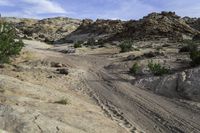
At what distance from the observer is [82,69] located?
111 ft

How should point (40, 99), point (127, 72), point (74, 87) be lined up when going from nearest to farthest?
point (40, 99), point (74, 87), point (127, 72)

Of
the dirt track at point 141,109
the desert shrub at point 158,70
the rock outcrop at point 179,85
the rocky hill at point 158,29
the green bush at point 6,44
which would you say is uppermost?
the rocky hill at point 158,29

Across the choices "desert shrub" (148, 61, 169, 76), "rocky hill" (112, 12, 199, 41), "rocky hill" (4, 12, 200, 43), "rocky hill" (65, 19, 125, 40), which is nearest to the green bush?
"desert shrub" (148, 61, 169, 76)

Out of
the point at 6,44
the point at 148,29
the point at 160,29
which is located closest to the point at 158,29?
the point at 160,29

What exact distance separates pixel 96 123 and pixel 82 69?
18.0 meters

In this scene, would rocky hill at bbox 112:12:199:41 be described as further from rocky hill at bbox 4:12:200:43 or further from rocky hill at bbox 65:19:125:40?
rocky hill at bbox 65:19:125:40

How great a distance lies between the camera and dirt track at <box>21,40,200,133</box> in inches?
654

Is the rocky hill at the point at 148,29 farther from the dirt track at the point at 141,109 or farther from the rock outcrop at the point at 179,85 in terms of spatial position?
the dirt track at the point at 141,109

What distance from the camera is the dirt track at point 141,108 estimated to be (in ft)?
54.5

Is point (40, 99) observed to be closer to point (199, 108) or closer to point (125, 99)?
point (125, 99)

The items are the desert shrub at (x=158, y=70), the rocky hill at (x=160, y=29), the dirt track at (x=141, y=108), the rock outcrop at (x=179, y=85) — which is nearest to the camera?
the dirt track at (x=141, y=108)

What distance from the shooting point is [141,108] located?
1991 cm

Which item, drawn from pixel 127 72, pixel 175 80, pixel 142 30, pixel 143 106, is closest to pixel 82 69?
pixel 127 72

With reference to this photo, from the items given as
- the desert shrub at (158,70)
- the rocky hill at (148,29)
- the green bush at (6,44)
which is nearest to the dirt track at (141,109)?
the desert shrub at (158,70)
